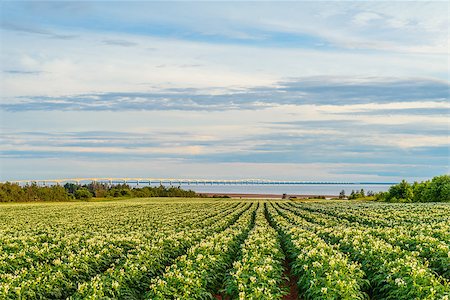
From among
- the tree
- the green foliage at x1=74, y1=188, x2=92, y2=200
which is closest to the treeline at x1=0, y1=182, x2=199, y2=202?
the green foliage at x1=74, y1=188, x2=92, y2=200

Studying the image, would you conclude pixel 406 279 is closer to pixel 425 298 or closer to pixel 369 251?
pixel 425 298

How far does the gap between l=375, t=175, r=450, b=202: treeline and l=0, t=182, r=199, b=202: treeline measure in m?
71.7

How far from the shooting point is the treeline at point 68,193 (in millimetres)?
117438

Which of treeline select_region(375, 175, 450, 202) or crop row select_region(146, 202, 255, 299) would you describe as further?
treeline select_region(375, 175, 450, 202)

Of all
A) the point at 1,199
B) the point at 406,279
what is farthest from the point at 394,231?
the point at 1,199

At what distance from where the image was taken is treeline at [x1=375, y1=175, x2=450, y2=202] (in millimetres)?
93625

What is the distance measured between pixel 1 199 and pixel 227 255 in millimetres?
107139

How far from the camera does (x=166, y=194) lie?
6260 inches

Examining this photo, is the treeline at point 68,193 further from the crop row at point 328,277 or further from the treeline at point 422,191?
the crop row at point 328,277

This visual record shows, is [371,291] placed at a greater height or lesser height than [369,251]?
lesser

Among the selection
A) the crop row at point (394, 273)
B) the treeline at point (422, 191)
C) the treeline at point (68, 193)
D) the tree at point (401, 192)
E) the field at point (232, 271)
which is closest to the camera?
the crop row at point (394, 273)

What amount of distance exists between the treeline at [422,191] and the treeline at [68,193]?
7174 centimetres

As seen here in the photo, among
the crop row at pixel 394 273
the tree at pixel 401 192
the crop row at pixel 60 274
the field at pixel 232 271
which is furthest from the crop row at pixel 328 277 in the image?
the tree at pixel 401 192

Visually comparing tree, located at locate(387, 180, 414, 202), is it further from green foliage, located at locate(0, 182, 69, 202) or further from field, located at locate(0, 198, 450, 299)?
field, located at locate(0, 198, 450, 299)
